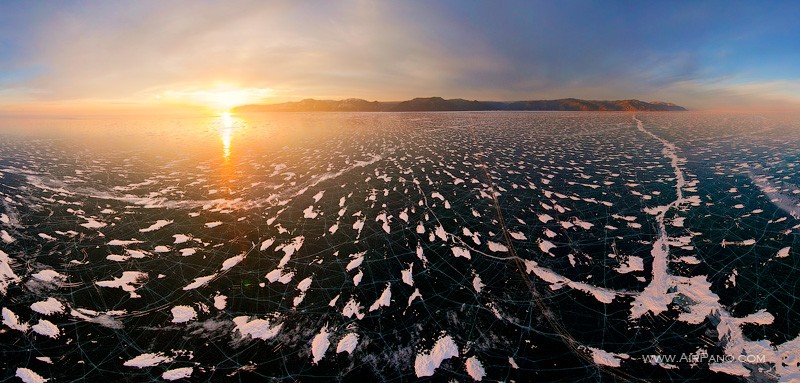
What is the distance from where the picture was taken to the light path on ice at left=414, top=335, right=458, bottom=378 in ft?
12.3

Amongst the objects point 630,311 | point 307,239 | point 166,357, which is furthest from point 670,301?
point 166,357

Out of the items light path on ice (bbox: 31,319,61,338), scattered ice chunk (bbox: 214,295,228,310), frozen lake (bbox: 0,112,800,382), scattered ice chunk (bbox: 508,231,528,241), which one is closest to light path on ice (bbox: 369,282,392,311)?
frozen lake (bbox: 0,112,800,382)

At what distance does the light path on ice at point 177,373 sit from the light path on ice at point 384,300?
234 cm

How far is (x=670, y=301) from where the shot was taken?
4852mm

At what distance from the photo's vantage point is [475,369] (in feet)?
12.3

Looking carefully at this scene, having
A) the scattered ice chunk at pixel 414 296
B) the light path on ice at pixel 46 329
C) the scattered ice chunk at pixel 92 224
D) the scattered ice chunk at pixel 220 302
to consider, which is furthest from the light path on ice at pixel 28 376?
the scattered ice chunk at pixel 92 224

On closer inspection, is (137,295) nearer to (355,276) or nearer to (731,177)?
(355,276)

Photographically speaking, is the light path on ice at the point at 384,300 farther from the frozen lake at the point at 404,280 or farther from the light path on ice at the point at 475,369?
the light path on ice at the point at 475,369

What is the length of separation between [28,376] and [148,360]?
4.04ft

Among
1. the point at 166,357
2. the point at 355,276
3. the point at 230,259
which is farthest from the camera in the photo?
the point at 230,259

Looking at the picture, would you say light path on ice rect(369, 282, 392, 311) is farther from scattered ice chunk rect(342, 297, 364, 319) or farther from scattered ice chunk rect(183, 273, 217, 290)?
scattered ice chunk rect(183, 273, 217, 290)

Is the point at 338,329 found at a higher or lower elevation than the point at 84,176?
lower

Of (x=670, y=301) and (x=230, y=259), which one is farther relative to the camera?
(x=230, y=259)

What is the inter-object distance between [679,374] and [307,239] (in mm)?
6440
